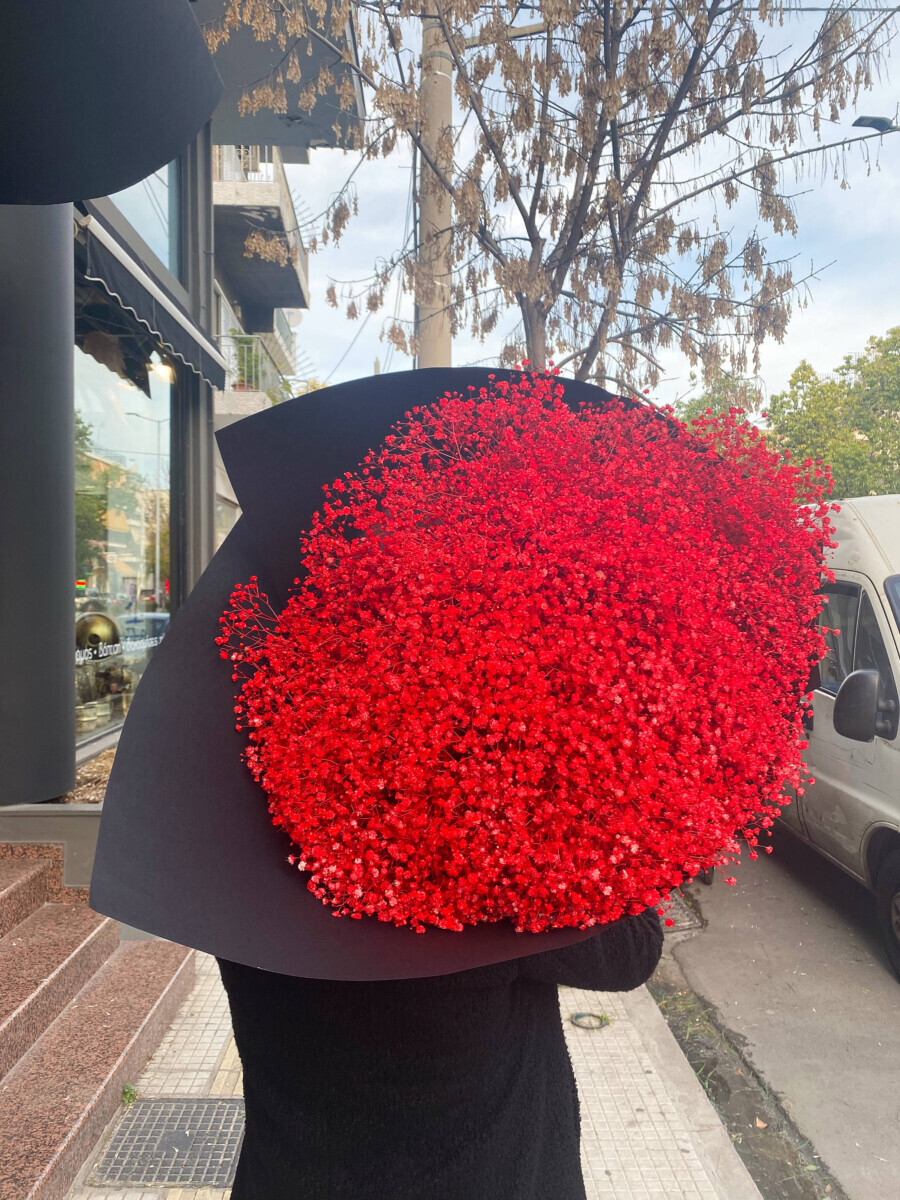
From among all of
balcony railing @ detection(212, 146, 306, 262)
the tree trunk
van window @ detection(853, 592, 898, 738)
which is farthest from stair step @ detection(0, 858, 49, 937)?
balcony railing @ detection(212, 146, 306, 262)

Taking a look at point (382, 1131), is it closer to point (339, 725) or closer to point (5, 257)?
point (339, 725)

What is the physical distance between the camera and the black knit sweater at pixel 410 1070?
104cm

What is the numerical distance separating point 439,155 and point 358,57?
145 cm

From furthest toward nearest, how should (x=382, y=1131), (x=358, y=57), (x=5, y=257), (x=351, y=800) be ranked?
(x=358, y=57), (x=5, y=257), (x=382, y=1131), (x=351, y=800)

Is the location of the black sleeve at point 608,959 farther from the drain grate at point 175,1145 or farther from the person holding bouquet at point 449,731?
the drain grate at point 175,1145

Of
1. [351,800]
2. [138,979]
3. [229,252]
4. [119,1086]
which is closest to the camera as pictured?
[351,800]

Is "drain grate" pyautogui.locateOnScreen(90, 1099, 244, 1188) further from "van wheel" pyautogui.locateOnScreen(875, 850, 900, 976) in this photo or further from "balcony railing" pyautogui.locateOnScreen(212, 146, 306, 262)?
"balcony railing" pyautogui.locateOnScreen(212, 146, 306, 262)

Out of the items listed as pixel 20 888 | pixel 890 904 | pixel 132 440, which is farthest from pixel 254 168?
pixel 890 904

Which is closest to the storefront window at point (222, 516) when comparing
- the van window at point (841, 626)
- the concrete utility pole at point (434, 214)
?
the concrete utility pole at point (434, 214)

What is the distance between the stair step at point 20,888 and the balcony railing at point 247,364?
277 inches

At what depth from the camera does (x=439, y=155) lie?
4371 mm

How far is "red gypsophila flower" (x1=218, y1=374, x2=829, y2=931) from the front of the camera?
29.8 inches

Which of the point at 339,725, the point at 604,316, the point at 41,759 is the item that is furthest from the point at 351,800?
the point at 604,316

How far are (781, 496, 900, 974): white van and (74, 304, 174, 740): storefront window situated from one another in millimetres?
4342
